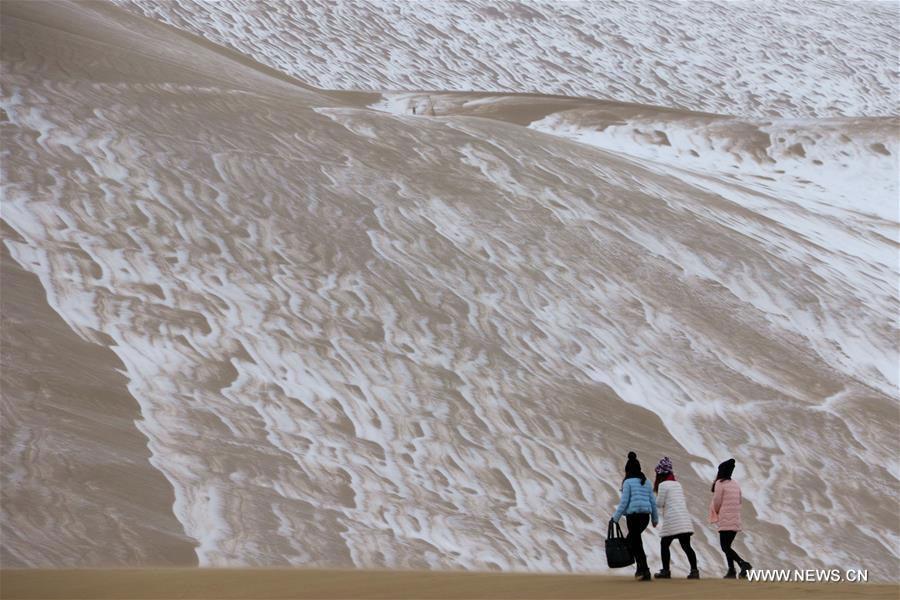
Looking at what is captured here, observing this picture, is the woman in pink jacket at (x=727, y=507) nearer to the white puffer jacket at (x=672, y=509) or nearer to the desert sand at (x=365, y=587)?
the white puffer jacket at (x=672, y=509)

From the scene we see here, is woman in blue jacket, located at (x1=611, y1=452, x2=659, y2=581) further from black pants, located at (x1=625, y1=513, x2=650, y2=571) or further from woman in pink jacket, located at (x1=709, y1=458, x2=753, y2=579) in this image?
woman in pink jacket, located at (x1=709, y1=458, x2=753, y2=579)

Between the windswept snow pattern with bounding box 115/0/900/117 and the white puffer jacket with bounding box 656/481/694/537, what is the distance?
3961 centimetres

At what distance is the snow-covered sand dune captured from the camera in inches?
637

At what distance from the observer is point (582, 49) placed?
2338 inches

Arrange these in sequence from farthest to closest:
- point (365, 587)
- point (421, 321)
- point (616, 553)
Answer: point (421, 321), point (365, 587), point (616, 553)

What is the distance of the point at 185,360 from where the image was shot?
1816 cm

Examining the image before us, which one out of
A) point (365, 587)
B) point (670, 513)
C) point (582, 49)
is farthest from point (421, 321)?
point (582, 49)

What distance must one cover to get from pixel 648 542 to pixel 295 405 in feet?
16.9

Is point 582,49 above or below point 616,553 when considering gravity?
below

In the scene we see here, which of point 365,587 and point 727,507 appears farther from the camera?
point 727,507

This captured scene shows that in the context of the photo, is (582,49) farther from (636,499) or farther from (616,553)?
(616,553)

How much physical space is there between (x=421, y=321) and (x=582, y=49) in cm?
4068

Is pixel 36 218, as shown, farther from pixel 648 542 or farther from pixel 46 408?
pixel 648 542

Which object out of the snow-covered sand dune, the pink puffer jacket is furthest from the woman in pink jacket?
the snow-covered sand dune
